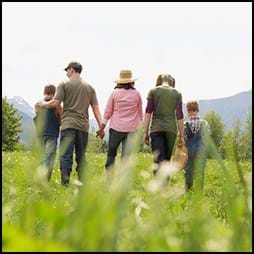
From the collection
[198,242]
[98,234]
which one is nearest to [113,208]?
[98,234]

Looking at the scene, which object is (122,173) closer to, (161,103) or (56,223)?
(56,223)

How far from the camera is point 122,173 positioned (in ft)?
3.59

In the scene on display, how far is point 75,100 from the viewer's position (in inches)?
400

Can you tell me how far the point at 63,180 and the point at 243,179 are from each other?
8619mm

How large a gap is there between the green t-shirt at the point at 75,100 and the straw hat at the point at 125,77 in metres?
0.55

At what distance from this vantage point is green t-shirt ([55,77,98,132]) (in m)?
10.1

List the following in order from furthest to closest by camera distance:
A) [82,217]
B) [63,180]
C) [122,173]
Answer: [63,180]
[122,173]
[82,217]

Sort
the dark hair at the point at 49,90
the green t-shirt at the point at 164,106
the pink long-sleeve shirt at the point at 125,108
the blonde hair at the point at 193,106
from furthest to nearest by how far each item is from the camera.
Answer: the dark hair at the point at 49,90 < the blonde hair at the point at 193,106 < the pink long-sleeve shirt at the point at 125,108 < the green t-shirt at the point at 164,106

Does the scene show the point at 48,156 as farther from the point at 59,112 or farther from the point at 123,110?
the point at 59,112

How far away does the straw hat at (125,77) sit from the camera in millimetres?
10469

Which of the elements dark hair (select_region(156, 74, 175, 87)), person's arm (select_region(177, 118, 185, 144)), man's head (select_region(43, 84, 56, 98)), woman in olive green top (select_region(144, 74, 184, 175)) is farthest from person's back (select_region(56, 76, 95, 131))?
person's arm (select_region(177, 118, 185, 144))

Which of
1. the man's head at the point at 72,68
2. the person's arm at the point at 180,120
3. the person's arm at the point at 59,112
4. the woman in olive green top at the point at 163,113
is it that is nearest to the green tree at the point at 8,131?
the person's arm at the point at 59,112

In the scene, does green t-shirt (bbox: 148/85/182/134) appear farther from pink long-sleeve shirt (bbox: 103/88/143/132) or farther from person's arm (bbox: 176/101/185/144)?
pink long-sleeve shirt (bbox: 103/88/143/132)

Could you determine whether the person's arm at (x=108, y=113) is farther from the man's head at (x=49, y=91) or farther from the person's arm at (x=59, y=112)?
the man's head at (x=49, y=91)
